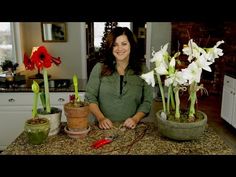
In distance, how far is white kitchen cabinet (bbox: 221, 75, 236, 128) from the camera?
4.09 metres

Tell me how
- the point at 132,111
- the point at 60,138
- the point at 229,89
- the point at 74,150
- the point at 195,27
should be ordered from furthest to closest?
the point at 195,27
the point at 229,89
the point at 132,111
the point at 60,138
the point at 74,150

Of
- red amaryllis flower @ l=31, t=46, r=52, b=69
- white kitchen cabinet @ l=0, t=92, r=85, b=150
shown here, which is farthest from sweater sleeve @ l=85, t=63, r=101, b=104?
white kitchen cabinet @ l=0, t=92, r=85, b=150

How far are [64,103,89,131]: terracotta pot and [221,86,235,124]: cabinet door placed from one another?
3241 millimetres

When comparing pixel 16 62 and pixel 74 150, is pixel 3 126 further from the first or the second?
pixel 74 150

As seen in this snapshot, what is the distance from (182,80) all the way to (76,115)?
21.9 inches

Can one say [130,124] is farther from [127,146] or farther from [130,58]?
[130,58]

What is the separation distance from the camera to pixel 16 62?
425 cm

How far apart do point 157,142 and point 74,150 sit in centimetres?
42

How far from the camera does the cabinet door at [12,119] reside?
325 cm

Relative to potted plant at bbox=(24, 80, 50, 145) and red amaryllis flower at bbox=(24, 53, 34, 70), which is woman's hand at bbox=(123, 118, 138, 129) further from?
red amaryllis flower at bbox=(24, 53, 34, 70)

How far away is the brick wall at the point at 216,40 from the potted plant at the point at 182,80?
4.35 metres

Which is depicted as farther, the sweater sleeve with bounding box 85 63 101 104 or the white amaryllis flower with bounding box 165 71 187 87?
the sweater sleeve with bounding box 85 63 101 104

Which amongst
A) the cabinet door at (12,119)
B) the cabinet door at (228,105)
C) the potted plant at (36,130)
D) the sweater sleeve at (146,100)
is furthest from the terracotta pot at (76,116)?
the cabinet door at (228,105)
